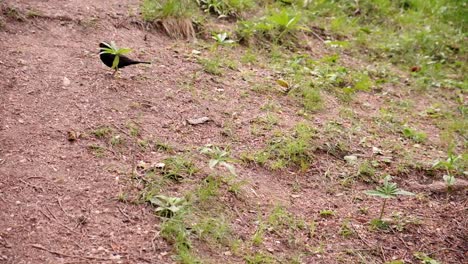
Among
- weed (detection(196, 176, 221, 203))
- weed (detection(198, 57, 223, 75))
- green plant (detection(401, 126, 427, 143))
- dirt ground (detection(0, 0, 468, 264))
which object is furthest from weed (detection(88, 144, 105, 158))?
green plant (detection(401, 126, 427, 143))

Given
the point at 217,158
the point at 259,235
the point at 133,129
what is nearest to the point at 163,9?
the point at 133,129

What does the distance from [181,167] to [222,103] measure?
104cm

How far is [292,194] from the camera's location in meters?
3.43

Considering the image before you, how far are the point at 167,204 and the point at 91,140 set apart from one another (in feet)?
2.62

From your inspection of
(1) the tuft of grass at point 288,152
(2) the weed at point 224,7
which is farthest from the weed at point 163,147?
(2) the weed at point 224,7

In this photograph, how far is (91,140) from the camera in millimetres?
3414

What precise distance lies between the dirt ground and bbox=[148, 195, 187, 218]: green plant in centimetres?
5

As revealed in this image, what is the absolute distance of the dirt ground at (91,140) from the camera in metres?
2.71

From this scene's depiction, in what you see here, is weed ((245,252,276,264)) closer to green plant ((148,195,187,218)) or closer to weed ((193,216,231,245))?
weed ((193,216,231,245))

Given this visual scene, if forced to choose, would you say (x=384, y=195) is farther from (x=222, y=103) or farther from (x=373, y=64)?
(x=373, y=64)

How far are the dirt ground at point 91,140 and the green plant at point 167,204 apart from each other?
5cm

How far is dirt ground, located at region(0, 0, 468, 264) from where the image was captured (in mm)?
2715

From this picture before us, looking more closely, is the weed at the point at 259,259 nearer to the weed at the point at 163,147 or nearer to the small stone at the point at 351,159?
the weed at the point at 163,147

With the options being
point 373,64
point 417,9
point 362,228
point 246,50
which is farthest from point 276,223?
point 417,9
